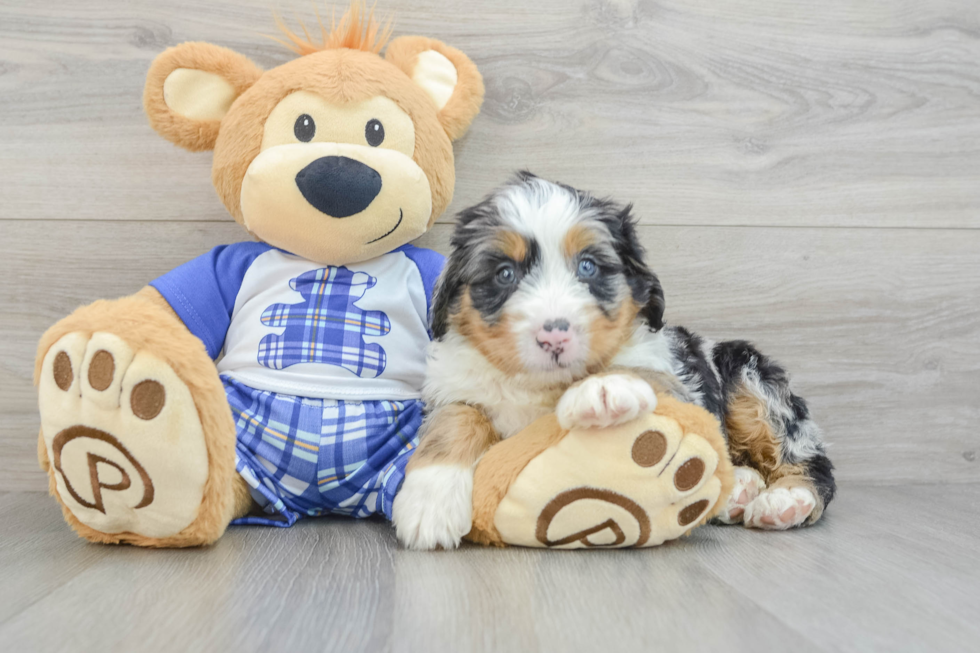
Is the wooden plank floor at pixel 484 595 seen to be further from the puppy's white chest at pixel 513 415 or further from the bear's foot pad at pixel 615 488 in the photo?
the puppy's white chest at pixel 513 415

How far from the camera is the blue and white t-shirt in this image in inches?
65.9

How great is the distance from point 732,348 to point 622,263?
0.56m

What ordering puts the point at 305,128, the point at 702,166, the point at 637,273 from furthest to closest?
the point at 702,166
the point at 305,128
the point at 637,273

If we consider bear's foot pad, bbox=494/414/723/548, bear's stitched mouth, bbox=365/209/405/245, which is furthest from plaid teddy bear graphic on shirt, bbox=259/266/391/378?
bear's foot pad, bbox=494/414/723/548

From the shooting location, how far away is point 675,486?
52.6 inches

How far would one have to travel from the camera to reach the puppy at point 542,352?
134cm

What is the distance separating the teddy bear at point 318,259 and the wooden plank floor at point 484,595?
160 mm

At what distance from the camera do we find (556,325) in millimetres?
1311

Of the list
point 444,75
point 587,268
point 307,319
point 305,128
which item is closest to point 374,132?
point 305,128

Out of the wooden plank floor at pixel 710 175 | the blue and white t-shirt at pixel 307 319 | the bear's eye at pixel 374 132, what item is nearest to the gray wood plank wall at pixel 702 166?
the wooden plank floor at pixel 710 175

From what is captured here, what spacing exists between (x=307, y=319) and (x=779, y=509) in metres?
1.19

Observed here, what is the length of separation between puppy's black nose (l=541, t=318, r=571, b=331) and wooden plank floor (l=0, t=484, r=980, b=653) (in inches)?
17.0

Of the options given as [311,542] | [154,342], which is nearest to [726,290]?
[311,542]

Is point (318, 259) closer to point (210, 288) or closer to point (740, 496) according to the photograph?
point (210, 288)
